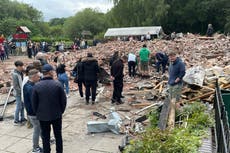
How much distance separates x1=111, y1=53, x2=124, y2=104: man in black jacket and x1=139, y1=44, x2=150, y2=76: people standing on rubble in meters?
5.54

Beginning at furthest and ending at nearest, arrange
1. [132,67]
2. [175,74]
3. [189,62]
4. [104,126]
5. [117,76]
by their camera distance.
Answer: [189,62], [132,67], [117,76], [175,74], [104,126]

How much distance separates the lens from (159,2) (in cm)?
4416

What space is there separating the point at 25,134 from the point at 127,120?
115 inches

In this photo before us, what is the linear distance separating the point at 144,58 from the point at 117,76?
5871 millimetres

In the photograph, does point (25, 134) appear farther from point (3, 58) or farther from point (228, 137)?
point (3, 58)

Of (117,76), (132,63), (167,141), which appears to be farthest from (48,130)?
(132,63)

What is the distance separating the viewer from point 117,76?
412 inches

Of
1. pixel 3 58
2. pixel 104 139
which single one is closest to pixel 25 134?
pixel 104 139

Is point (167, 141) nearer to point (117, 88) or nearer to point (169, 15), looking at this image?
point (117, 88)

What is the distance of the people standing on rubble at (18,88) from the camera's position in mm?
8162

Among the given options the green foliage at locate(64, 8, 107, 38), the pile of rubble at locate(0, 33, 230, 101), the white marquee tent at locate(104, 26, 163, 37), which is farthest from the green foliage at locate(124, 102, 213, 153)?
the green foliage at locate(64, 8, 107, 38)

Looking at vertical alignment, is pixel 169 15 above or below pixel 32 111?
above

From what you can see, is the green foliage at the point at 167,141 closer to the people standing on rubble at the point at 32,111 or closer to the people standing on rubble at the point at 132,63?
the people standing on rubble at the point at 32,111

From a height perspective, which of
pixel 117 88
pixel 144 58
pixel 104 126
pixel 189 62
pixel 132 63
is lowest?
pixel 104 126
